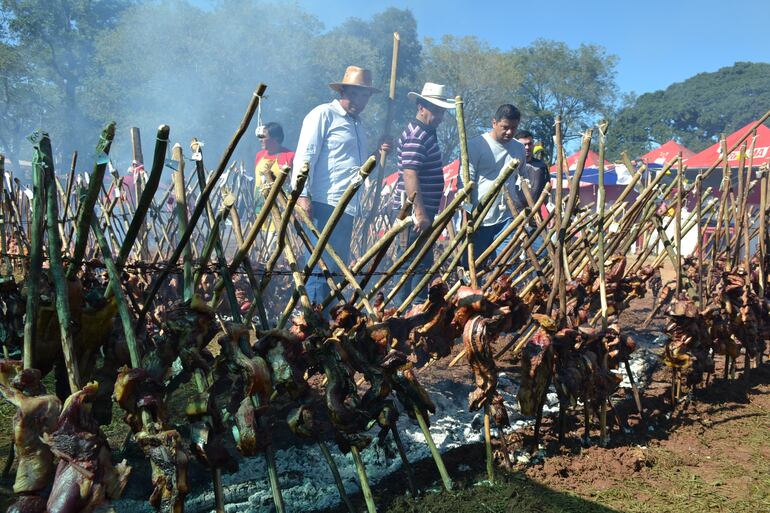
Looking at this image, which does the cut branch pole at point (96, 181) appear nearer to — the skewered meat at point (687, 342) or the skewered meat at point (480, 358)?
the skewered meat at point (480, 358)

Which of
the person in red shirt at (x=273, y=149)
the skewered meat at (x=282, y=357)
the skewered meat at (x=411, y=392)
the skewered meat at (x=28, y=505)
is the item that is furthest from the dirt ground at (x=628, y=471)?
the person in red shirt at (x=273, y=149)

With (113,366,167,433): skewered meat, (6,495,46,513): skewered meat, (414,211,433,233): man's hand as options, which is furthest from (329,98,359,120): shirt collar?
(6,495,46,513): skewered meat

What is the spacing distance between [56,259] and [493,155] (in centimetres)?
426

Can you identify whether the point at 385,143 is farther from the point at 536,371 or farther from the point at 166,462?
the point at 166,462

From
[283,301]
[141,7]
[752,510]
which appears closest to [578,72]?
[141,7]

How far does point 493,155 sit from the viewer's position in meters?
5.64

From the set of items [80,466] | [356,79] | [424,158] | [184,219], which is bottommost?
[80,466]

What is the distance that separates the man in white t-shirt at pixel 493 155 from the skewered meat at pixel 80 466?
162 inches

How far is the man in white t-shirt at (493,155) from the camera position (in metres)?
5.56

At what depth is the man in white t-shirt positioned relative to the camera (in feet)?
18.2

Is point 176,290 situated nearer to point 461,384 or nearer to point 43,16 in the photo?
point 461,384

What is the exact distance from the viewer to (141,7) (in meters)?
29.7

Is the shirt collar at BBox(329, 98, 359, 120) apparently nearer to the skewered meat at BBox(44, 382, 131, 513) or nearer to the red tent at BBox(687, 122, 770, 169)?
the skewered meat at BBox(44, 382, 131, 513)

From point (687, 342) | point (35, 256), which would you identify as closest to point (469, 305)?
point (35, 256)
